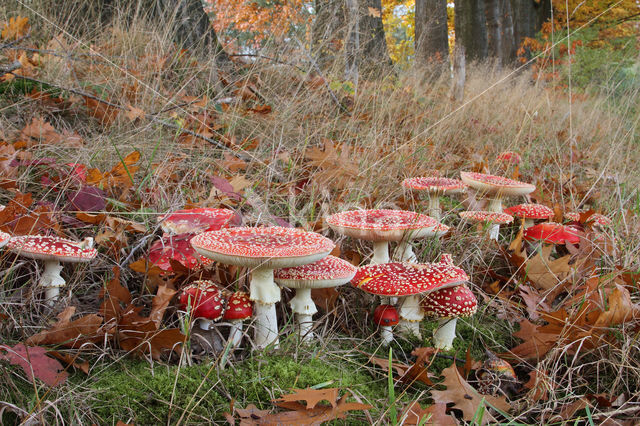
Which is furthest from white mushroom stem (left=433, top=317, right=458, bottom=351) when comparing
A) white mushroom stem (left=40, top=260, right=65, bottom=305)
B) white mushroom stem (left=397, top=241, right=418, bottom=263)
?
white mushroom stem (left=40, top=260, right=65, bottom=305)

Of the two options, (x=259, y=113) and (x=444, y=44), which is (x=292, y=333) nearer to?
(x=259, y=113)

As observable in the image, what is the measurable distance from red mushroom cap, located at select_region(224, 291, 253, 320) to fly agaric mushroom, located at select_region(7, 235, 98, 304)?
25.2 inches

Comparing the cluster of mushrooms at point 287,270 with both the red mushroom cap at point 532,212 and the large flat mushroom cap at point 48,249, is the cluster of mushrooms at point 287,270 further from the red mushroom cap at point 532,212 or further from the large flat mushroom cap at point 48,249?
the red mushroom cap at point 532,212

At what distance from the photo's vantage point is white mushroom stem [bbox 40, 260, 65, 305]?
2016mm

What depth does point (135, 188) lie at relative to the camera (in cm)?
291

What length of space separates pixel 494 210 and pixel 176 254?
239cm

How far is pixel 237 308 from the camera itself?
6.35ft

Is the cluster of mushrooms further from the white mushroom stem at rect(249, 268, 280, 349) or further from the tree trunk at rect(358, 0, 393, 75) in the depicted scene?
the tree trunk at rect(358, 0, 393, 75)

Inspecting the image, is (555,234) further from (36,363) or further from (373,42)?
(373,42)

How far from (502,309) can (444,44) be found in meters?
11.1

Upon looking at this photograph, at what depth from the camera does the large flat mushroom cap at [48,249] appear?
6.16 ft

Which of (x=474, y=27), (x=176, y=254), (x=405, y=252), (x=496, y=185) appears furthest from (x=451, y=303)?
(x=474, y=27)

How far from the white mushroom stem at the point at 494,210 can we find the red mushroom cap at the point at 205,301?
195 cm

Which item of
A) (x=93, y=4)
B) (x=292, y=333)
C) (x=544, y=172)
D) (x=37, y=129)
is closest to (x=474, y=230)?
(x=292, y=333)
